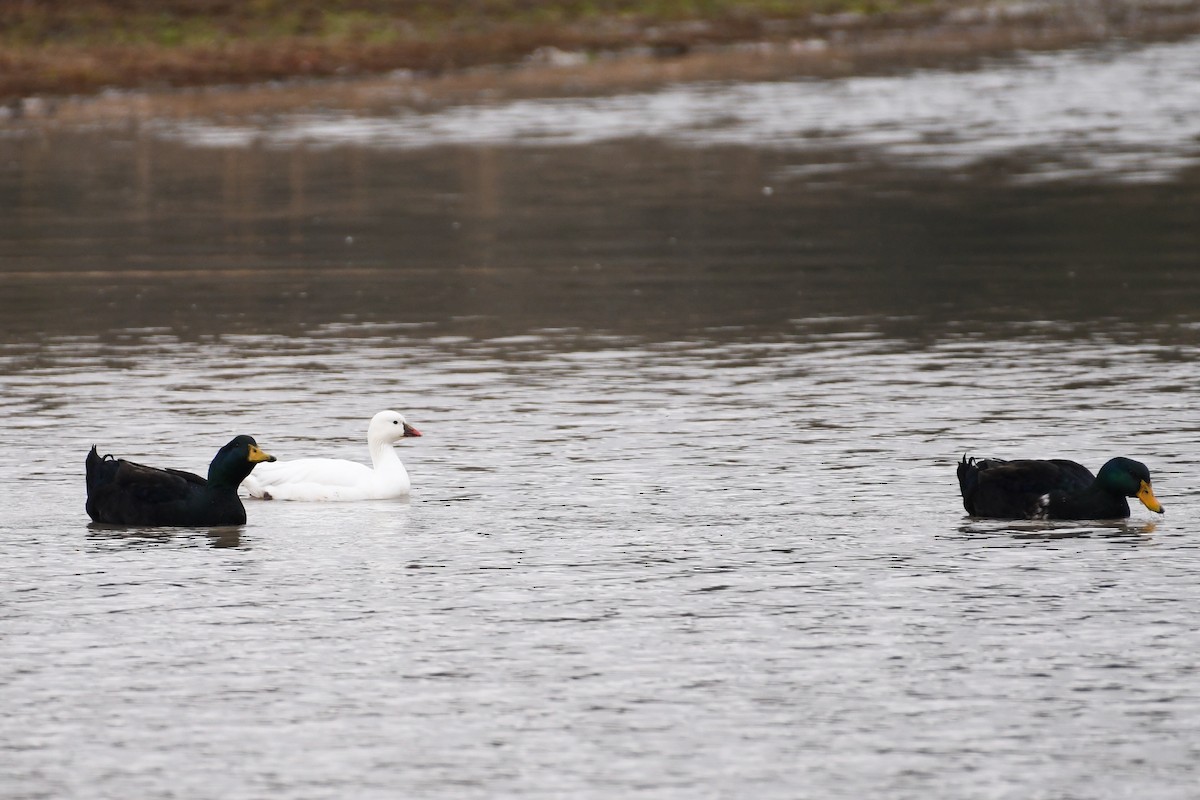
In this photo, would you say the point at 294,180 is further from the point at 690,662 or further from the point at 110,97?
the point at 690,662

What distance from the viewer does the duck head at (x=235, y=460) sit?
13.9m

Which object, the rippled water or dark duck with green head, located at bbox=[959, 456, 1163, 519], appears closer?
dark duck with green head, located at bbox=[959, 456, 1163, 519]

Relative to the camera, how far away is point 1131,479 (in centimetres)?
1333

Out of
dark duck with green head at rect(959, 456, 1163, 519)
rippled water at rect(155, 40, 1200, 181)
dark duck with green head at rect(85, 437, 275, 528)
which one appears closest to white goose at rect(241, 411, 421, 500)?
dark duck with green head at rect(85, 437, 275, 528)

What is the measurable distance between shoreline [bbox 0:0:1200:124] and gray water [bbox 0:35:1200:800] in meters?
17.6

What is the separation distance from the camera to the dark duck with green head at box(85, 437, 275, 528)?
1377cm

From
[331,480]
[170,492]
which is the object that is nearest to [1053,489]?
[331,480]

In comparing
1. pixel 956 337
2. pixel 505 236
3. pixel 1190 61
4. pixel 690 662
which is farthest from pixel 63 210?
pixel 1190 61

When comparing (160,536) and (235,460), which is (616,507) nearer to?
(235,460)

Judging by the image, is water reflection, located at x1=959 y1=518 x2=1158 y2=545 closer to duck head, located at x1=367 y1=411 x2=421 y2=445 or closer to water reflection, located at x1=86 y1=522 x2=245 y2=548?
duck head, located at x1=367 y1=411 x2=421 y2=445

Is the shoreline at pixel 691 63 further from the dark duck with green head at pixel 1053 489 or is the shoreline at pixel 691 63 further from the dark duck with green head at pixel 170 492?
the dark duck with green head at pixel 1053 489

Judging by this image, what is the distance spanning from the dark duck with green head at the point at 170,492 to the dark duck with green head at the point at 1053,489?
4.26 meters

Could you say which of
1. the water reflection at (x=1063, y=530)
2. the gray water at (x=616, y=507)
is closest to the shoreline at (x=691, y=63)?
the gray water at (x=616, y=507)

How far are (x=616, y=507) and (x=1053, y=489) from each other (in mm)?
2620
